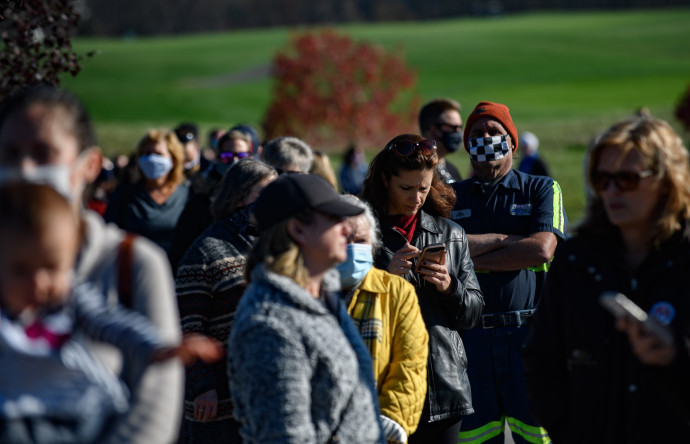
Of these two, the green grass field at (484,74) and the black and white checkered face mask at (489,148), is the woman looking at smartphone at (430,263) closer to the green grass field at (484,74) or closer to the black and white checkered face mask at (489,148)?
the black and white checkered face mask at (489,148)

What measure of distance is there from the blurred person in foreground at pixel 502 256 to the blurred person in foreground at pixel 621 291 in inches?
59.7

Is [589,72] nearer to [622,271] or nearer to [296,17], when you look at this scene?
[622,271]

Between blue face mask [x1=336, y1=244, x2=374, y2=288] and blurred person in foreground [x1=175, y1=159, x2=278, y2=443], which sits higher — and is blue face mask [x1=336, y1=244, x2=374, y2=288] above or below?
above

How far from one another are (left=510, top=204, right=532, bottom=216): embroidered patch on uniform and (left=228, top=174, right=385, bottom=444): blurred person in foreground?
2.32m

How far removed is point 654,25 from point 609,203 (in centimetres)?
9433

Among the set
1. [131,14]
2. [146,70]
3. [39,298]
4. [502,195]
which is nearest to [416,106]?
[146,70]

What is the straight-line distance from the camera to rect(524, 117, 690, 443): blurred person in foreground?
129 inches

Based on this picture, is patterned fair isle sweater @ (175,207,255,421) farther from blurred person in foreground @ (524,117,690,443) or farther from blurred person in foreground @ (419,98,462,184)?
blurred person in foreground @ (419,98,462,184)

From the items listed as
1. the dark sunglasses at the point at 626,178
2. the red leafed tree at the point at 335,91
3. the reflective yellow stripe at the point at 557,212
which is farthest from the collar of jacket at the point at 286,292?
the red leafed tree at the point at 335,91

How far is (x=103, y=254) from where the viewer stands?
2.65 m

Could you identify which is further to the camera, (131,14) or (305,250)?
(131,14)

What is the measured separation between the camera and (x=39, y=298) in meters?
2.42

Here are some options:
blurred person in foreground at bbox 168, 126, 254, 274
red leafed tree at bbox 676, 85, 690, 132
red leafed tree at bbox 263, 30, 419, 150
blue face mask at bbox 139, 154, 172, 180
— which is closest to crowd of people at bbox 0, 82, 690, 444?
blurred person in foreground at bbox 168, 126, 254, 274

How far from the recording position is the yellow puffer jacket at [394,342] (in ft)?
13.2
